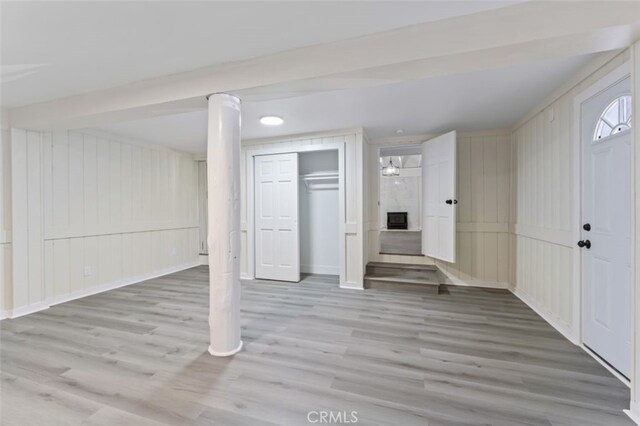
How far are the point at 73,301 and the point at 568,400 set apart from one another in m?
5.09

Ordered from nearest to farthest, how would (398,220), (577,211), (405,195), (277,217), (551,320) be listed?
(577,211) → (551,320) → (277,217) → (398,220) → (405,195)

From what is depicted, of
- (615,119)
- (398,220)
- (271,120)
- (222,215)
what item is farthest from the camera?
(398,220)

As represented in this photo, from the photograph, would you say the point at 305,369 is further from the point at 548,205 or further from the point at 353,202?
the point at 548,205

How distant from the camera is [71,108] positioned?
2713 mm

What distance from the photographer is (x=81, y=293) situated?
3.72 metres

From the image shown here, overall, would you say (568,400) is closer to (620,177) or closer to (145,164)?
(620,177)

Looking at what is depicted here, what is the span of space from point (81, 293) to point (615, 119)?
19.6ft

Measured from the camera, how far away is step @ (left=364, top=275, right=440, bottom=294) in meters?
3.77

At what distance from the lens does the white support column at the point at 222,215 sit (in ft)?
7.15

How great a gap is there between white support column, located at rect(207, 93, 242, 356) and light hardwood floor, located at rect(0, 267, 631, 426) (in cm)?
24

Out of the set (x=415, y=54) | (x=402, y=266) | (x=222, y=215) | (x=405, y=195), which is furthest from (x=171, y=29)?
(x=405, y=195)

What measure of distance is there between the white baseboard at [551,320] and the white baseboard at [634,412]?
0.89 metres

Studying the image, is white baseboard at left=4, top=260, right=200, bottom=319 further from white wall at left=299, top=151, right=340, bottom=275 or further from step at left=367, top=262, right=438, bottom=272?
step at left=367, top=262, right=438, bottom=272

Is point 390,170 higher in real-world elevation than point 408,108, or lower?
higher
